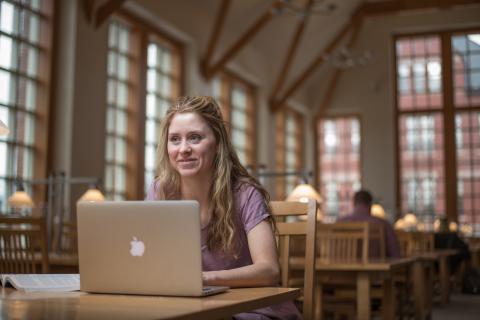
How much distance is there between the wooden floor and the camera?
19.4 ft

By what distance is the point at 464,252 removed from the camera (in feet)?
28.5

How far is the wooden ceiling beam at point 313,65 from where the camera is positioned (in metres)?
12.4

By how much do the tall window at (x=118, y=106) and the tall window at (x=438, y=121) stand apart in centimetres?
724

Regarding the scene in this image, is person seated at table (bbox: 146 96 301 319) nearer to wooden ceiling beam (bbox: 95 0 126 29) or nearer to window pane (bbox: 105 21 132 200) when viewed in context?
wooden ceiling beam (bbox: 95 0 126 29)

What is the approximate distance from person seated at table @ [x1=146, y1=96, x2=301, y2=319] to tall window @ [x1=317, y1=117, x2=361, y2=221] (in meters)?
12.3

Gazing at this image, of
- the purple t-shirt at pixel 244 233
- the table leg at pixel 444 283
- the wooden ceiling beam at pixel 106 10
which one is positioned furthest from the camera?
the wooden ceiling beam at pixel 106 10

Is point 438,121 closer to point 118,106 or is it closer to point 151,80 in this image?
point 151,80

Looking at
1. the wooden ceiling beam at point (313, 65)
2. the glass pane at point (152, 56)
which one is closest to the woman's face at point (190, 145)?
the glass pane at point (152, 56)

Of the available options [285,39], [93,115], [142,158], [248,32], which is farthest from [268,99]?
[93,115]

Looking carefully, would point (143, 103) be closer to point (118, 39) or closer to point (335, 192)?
point (118, 39)

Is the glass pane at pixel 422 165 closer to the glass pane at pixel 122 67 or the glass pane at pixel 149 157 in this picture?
the glass pane at pixel 149 157

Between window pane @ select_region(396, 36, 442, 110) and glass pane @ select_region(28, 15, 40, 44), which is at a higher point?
window pane @ select_region(396, 36, 442, 110)

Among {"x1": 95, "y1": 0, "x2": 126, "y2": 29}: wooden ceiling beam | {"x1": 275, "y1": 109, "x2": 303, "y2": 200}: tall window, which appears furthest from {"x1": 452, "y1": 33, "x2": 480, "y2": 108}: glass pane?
{"x1": 95, "y1": 0, "x2": 126, "y2": 29}: wooden ceiling beam

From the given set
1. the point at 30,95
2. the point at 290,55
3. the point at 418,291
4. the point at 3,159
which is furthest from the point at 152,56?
the point at 418,291
